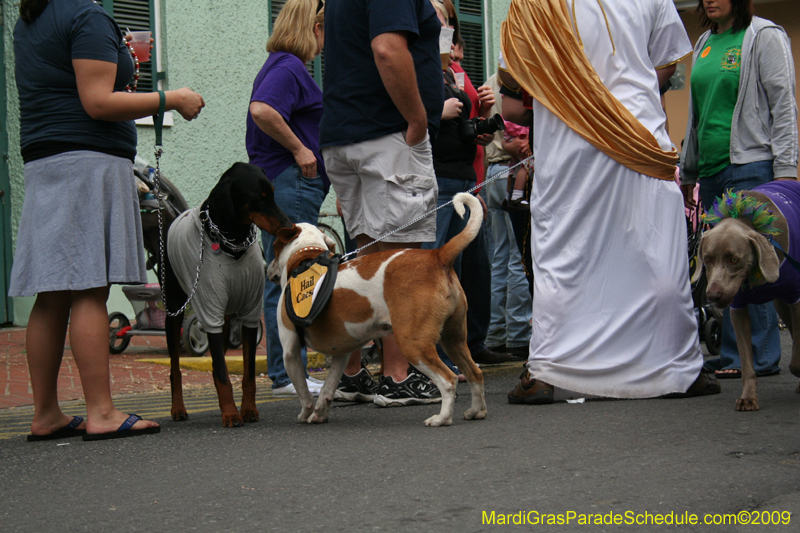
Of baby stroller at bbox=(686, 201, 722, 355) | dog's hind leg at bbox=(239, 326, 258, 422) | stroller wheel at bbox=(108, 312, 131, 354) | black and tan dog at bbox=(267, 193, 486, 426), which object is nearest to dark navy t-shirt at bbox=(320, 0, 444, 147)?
black and tan dog at bbox=(267, 193, 486, 426)

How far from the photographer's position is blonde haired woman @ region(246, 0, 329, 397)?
519cm

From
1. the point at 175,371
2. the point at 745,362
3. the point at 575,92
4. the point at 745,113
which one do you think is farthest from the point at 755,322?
the point at 175,371

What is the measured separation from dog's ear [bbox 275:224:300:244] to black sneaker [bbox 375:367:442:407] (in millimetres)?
930

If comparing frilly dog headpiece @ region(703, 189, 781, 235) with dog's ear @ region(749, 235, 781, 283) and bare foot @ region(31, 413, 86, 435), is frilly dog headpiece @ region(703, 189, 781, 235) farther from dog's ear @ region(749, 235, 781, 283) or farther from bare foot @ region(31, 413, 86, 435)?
bare foot @ region(31, 413, 86, 435)

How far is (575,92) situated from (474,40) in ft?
29.3

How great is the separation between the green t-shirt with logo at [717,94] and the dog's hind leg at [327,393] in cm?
273

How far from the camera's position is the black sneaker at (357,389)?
16.4ft

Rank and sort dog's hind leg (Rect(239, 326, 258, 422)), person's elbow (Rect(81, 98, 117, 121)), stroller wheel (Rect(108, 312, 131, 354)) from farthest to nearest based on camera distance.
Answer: stroller wheel (Rect(108, 312, 131, 354)) < dog's hind leg (Rect(239, 326, 258, 422)) < person's elbow (Rect(81, 98, 117, 121))

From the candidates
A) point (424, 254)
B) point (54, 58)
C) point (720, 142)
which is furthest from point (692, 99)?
point (54, 58)

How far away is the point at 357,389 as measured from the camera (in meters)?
5.07

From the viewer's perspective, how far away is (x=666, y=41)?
4508 millimetres

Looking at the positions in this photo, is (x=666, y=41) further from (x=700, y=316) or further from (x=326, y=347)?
(x=700, y=316)

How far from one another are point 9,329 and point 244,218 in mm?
5815

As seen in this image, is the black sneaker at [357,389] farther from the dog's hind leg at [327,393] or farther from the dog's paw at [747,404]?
the dog's paw at [747,404]
